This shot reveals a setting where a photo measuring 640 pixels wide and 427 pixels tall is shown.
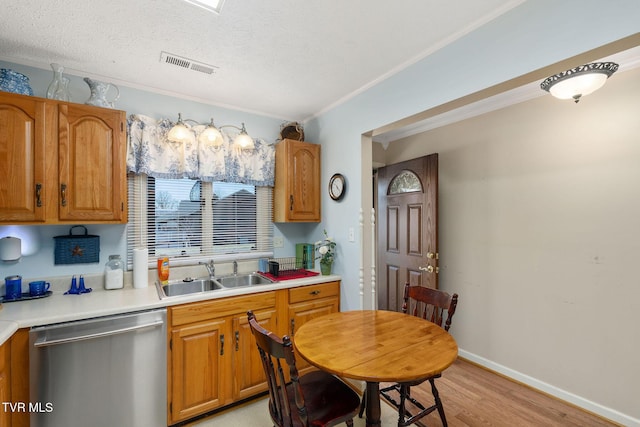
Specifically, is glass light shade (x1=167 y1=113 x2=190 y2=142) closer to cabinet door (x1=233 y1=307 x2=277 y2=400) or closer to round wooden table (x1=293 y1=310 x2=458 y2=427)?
cabinet door (x1=233 y1=307 x2=277 y2=400)

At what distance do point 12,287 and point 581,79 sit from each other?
12.9ft

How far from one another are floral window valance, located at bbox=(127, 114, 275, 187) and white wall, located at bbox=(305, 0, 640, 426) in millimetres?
691

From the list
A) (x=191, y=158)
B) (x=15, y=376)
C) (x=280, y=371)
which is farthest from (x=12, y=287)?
(x=280, y=371)

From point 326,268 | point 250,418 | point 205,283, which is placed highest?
point 326,268

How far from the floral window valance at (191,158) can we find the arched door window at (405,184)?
1464mm

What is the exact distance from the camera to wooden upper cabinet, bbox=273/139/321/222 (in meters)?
2.91

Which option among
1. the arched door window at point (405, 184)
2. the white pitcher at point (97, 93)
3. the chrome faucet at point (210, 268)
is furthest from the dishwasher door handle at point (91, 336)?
the arched door window at point (405, 184)

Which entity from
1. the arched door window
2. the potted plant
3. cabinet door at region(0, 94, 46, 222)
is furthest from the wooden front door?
cabinet door at region(0, 94, 46, 222)

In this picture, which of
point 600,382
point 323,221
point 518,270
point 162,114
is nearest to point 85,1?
point 162,114

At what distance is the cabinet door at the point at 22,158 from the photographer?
1.82 m

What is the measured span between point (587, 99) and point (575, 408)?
2416 millimetres

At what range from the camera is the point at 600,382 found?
2.14 meters

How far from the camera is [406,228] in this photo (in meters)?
3.29

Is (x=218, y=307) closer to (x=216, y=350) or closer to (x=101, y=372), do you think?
(x=216, y=350)
